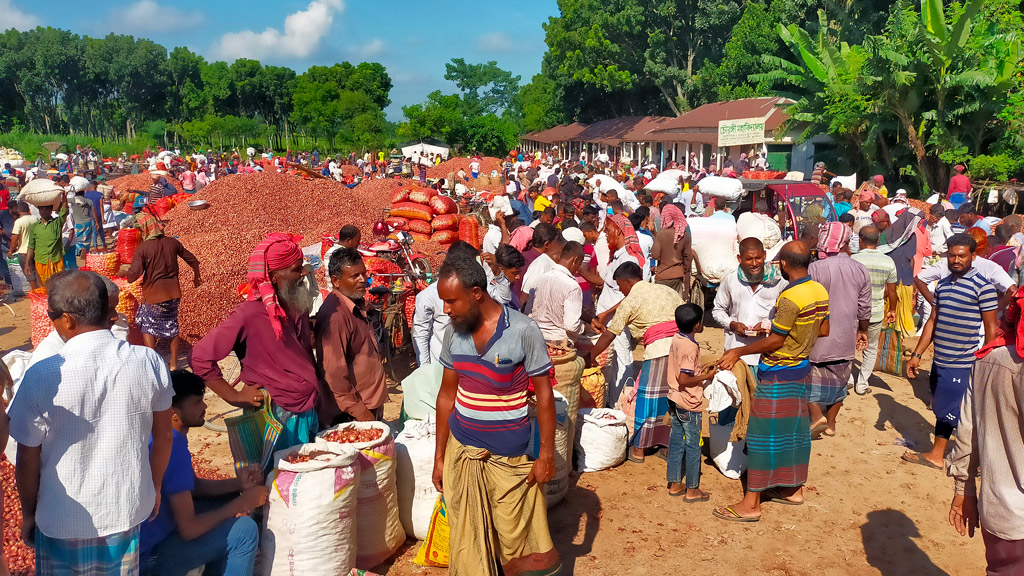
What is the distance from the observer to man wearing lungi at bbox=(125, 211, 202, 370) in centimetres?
704

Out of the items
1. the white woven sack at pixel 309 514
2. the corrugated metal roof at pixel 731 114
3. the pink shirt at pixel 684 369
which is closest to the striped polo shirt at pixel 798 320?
the pink shirt at pixel 684 369

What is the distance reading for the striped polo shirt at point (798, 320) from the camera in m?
4.51

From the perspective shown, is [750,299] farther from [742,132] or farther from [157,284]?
[742,132]

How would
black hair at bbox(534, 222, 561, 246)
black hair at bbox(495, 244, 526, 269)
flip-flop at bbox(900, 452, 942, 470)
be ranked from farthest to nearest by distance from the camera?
black hair at bbox(534, 222, 561, 246) → flip-flop at bbox(900, 452, 942, 470) → black hair at bbox(495, 244, 526, 269)

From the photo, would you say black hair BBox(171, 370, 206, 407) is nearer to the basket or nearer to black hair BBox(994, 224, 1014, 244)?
the basket

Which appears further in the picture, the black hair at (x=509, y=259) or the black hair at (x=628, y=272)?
the black hair at (x=509, y=259)

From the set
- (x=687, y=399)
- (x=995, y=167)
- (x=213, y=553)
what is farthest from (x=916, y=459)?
(x=995, y=167)

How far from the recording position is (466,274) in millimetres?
3275

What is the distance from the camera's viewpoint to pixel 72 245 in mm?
10367

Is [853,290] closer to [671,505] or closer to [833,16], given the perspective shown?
[671,505]

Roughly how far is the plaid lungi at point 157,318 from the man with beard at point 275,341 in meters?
3.67

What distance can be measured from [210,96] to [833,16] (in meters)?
54.0

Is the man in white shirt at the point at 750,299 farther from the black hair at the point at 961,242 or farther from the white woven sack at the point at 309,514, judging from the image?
the white woven sack at the point at 309,514

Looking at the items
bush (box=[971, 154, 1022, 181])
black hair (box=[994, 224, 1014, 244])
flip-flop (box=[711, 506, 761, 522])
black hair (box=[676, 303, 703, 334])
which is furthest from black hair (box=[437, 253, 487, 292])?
bush (box=[971, 154, 1022, 181])
